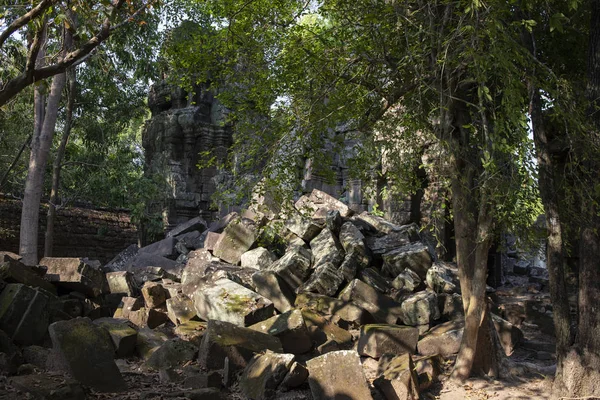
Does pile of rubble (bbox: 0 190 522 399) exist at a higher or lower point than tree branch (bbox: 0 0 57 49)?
lower

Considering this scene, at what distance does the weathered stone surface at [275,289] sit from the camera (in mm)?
7796

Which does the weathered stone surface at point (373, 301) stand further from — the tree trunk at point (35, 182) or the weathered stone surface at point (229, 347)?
the tree trunk at point (35, 182)

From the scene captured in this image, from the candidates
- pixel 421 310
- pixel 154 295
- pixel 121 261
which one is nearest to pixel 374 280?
pixel 421 310

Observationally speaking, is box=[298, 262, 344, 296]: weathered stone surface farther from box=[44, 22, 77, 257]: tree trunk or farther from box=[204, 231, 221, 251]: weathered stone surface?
box=[44, 22, 77, 257]: tree trunk

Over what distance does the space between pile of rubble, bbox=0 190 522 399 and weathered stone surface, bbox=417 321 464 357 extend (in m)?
0.02

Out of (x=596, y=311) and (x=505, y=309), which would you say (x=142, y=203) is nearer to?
(x=505, y=309)

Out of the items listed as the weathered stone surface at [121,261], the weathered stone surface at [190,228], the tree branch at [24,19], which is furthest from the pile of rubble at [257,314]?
the tree branch at [24,19]

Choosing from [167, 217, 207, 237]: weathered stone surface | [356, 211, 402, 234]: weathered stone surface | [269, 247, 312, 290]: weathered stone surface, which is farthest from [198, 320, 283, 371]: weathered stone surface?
[167, 217, 207, 237]: weathered stone surface

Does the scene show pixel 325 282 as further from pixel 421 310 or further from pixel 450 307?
pixel 450 307

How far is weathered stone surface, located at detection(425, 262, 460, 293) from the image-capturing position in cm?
784

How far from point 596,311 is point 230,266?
5699mm

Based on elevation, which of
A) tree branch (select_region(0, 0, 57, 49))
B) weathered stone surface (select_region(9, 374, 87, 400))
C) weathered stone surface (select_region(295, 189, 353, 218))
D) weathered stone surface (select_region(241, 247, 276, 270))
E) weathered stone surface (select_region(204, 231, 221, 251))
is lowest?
weathered stone surface (select_region(9, 374, 87, 400))

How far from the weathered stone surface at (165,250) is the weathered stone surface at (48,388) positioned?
6.22 metres

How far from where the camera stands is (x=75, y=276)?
7.78 meters
